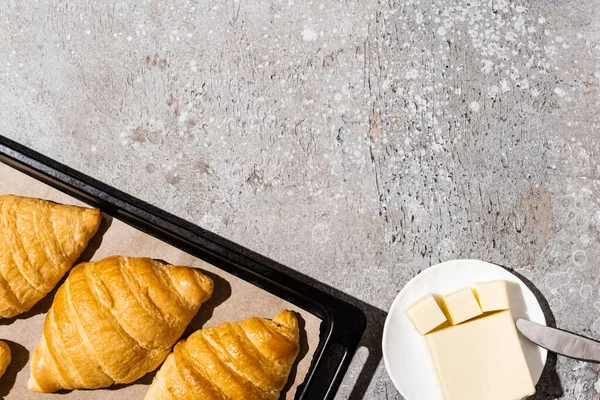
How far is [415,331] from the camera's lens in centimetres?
122

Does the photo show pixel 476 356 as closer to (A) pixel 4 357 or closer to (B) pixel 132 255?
(B) pixel 132 255

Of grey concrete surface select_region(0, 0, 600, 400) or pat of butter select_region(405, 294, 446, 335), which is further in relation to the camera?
grey concrete surface select_region(0, 0, 600, 400)

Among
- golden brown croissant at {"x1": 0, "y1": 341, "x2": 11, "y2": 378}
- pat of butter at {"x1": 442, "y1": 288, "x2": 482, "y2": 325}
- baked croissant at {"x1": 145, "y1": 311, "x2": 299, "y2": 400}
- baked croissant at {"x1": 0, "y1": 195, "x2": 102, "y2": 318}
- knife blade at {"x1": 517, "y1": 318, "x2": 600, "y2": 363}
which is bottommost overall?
knife blade at {"x1": 517, "y1": 318, "x2": 600, "y2": 363}

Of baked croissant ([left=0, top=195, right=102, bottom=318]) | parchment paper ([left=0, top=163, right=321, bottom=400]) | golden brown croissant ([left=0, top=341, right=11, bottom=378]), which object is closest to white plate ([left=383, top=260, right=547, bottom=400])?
parchment paper ([left=0, top=163, right=321, bottom=400])

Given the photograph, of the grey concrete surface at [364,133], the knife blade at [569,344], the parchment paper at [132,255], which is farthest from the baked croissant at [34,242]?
Answer: the knife blade at [569,344]

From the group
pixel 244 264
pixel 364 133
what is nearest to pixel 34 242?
pixel 244 264

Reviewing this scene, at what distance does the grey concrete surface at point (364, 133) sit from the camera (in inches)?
50.4

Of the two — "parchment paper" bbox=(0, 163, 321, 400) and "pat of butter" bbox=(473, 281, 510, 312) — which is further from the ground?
"parchment paper" bbox=(0, 163, 321, 400)

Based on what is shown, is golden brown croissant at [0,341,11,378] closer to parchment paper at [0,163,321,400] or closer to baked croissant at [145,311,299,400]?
parchment paper at [0,163,321,400]

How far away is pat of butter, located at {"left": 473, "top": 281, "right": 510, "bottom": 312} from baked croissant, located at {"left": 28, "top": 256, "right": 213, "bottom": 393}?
1.86 feet

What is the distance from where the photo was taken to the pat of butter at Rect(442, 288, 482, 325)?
1.17 metres

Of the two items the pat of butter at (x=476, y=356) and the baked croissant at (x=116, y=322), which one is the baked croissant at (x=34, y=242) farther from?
the pat of butter at (x=476, y=356)

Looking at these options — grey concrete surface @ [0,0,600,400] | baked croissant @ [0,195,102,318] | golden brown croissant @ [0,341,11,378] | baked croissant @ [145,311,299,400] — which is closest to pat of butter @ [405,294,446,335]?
grey concrete surface @ [0,0,600,400]

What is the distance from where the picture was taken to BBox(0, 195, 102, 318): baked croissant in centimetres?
122
